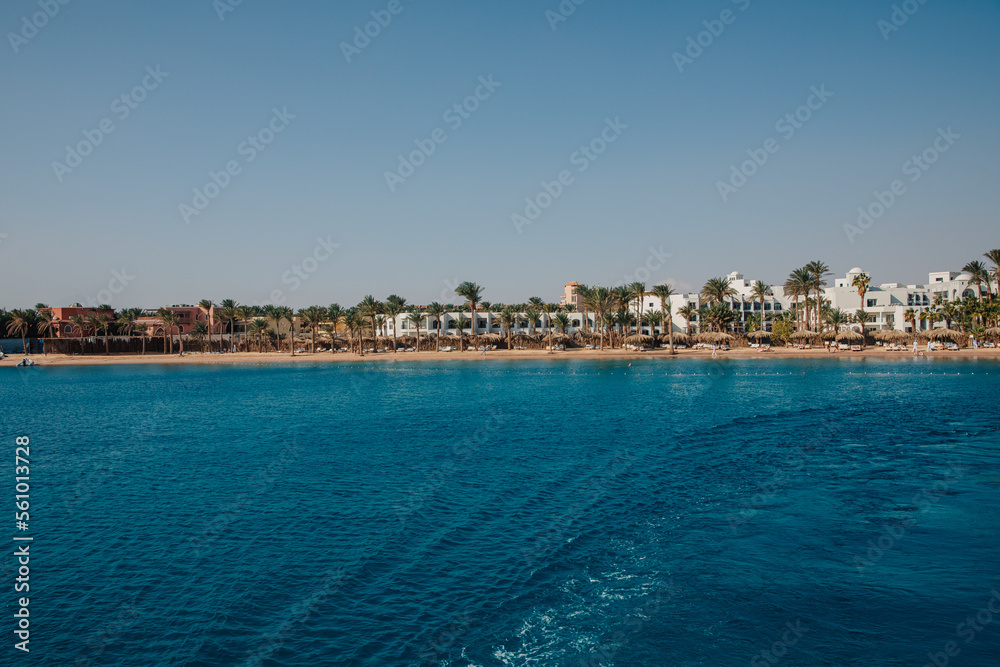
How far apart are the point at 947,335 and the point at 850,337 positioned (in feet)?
51.1

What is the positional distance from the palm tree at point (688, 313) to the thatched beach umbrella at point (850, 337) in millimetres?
27058

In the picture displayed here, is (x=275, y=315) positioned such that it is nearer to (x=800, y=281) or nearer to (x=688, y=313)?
(x=688, y=313)

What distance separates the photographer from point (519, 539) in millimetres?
19547

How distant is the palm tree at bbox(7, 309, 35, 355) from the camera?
12075 centimetres

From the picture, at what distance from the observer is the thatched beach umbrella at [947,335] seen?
334 ft

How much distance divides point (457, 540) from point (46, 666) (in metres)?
11.0

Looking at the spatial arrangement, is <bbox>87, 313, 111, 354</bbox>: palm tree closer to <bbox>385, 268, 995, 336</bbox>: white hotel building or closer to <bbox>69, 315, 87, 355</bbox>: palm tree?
<bbox>69, 315, 87, 355</bbox>: palm tree

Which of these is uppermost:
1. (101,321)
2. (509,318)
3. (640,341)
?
(101,321)

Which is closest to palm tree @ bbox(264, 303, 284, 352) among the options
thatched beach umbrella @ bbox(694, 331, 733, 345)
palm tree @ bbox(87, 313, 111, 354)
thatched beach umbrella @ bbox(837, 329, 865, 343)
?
palm tree @ bbox(87, 313, 111, 354)

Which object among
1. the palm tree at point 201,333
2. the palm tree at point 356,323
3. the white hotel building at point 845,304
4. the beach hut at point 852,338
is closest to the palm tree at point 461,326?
the white hotel building at point 845,304

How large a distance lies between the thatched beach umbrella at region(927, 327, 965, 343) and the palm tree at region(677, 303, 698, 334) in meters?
41.2

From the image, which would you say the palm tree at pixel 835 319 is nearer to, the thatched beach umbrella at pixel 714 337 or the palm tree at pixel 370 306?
the thatched beach umbrella at pixel 714 337

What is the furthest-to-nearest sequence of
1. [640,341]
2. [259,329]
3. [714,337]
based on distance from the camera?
1. [259,329]
2. [714,337]
3. [640,341]

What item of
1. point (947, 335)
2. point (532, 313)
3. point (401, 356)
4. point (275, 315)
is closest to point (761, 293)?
point (947, 335)
